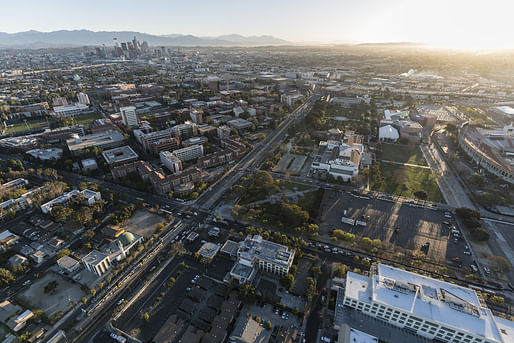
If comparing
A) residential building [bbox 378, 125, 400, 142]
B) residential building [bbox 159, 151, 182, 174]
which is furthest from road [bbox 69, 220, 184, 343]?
residential building [bbox 378, 125, 400, 142]

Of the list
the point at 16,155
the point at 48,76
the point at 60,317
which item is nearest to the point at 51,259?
the point at 60,317

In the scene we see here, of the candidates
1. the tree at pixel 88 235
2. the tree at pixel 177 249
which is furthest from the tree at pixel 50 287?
the tree at pixel 177 249

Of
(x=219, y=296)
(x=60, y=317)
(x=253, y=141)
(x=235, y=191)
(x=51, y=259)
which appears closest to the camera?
→ (x=60, y=317)

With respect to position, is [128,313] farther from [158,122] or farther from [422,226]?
[158,122]

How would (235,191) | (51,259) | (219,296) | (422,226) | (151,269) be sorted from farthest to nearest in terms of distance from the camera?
(235,191)
(422,226)
(51,259)
(151,269)
(219,296)

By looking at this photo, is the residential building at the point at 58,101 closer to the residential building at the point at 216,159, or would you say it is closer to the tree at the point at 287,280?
the residential building at the point at 216,159

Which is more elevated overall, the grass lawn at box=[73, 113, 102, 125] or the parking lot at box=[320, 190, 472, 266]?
the grass lawn at box=[73, 113, 102, 125]

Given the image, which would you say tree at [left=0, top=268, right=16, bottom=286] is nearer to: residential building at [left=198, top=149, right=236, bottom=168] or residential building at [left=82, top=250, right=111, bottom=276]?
residential building at [left=82, top=250, right=111, bottom=276]
